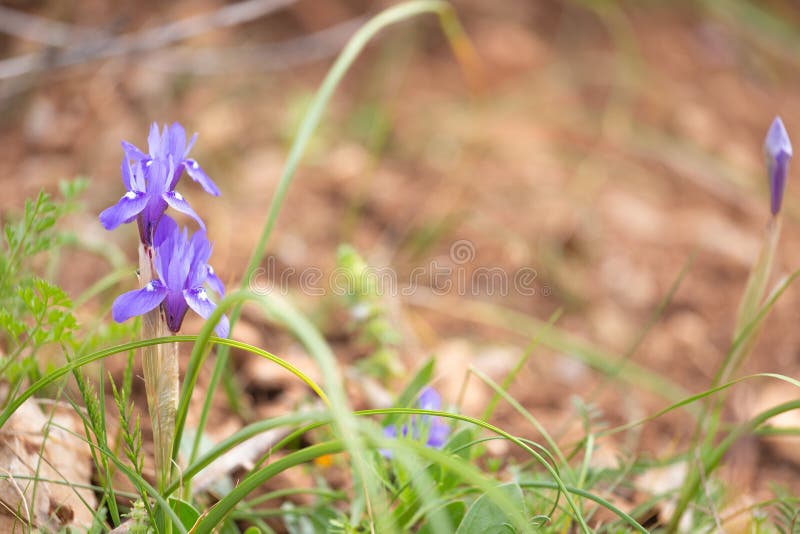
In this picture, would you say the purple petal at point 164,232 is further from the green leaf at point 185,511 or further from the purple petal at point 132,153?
the green leaf at point 185,511

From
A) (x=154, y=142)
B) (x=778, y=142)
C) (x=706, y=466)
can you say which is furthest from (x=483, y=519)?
(x=778, y=142)

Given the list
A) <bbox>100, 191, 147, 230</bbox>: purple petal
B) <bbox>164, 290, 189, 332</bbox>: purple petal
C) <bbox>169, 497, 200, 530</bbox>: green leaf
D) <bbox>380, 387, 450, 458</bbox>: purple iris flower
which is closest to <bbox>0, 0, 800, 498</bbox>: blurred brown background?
<bbox>380, 387, 450, 458</bbox>: purple iris flower

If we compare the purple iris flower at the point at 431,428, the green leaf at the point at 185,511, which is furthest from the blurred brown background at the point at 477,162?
the green leaf at the point at 185,511

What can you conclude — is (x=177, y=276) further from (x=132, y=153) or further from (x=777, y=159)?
(x=777, y=159)

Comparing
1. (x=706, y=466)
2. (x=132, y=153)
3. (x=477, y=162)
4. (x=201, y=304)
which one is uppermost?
(x=132, y=153)

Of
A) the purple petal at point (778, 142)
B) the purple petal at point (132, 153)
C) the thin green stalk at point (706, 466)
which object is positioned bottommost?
the thin green stalk at point (706, 466)

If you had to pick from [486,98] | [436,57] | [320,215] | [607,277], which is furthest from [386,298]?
[436,57]

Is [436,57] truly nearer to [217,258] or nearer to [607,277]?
[607,277]

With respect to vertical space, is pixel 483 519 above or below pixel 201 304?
below
